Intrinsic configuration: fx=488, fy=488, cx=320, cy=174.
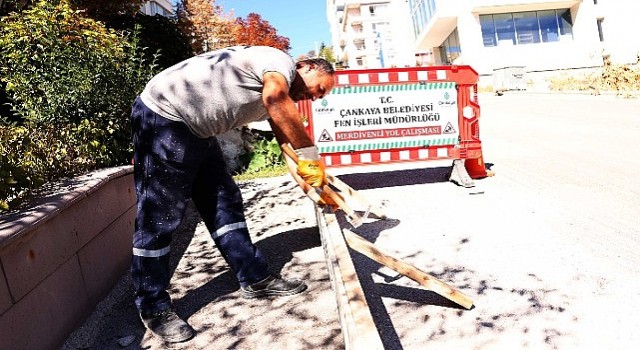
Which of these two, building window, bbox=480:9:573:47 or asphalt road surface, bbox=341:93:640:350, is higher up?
building window, bbox=480:9:573:47

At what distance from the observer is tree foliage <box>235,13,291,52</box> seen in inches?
1313

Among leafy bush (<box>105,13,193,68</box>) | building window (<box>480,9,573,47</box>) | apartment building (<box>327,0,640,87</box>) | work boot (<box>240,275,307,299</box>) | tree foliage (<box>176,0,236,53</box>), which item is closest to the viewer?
work boot (<box>240,275,307,299</box>)

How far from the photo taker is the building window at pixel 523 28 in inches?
1220

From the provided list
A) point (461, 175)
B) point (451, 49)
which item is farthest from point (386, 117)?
point (451, 49)

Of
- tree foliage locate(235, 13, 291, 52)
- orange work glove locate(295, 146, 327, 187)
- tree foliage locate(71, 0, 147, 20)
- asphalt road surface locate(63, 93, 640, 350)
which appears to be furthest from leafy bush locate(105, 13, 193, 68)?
tree foliage locate(235, 13, 291, 52)

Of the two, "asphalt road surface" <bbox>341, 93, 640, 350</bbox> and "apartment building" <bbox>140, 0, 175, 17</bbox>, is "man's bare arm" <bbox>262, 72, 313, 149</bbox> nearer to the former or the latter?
"asphalt road surface" <bbox>341, 93, 640, 350</bbox>

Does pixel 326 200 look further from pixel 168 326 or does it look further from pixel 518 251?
pixel 518 251

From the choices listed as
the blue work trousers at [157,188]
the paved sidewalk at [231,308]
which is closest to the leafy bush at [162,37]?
the paved sidewalk at [231,308]

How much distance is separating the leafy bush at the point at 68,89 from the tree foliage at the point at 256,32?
27.0 meters

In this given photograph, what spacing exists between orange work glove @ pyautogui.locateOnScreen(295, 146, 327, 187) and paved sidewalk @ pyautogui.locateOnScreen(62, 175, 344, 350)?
0.92 metres

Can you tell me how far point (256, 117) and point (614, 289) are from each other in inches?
101

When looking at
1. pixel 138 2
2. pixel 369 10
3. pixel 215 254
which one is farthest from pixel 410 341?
pixel 369 10

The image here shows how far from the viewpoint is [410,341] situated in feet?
9.20

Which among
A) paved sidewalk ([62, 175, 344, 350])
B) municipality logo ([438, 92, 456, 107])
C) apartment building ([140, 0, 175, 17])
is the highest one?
apartment building ([140, 0, 175, 17])
